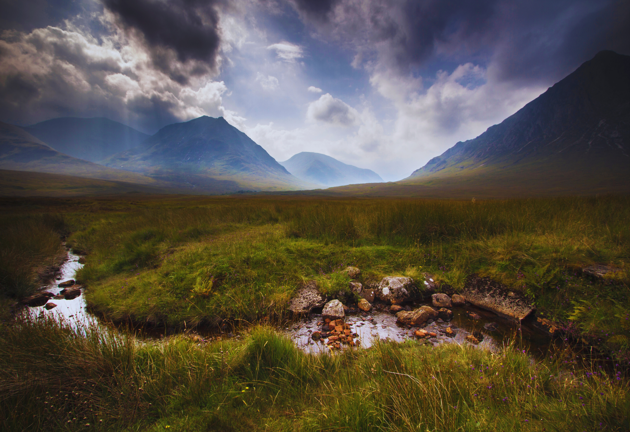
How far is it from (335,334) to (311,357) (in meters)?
1.17

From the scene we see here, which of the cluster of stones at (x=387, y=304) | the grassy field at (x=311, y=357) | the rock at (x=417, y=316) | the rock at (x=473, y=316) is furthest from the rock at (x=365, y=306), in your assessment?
the rock at (x=473, y=316)

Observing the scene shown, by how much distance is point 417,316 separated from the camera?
4.32 meters

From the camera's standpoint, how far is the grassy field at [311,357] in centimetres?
192

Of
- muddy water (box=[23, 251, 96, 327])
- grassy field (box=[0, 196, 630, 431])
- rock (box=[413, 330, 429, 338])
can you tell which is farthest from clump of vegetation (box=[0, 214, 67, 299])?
rock (box=[413, 330, 429, 338])

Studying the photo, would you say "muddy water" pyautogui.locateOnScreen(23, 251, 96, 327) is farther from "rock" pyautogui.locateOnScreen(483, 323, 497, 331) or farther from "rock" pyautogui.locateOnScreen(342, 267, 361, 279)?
"rock" pyautogui.locateOnScreen(483, 323, 497, 331)

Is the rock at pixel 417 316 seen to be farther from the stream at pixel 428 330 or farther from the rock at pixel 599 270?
the rock at pixel 599 270

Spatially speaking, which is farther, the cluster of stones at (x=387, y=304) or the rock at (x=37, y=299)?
the rock at (x=37, y=299)

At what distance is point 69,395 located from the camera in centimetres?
222

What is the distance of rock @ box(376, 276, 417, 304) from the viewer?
5.04m

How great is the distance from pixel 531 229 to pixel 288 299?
752cm

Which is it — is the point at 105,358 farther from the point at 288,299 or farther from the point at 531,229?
the point at 531,229

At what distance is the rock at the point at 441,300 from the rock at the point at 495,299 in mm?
553

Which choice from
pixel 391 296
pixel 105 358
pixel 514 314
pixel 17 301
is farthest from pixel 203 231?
pixel 514 314

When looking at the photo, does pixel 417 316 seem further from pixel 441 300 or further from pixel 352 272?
pixel 352 272
